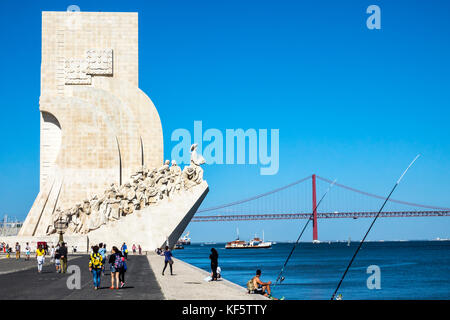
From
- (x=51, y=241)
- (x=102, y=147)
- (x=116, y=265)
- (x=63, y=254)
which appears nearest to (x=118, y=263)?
(x=116, y=265)

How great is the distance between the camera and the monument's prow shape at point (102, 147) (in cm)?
2722

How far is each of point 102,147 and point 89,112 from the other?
1.68 metres

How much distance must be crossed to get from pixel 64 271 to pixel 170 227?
12228 millimetres

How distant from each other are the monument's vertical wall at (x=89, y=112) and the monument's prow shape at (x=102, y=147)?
4 cm

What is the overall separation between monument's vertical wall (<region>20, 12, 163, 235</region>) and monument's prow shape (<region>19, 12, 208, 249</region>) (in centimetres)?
4

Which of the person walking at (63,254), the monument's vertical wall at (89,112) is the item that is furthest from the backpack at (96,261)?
the monument's vertical wall at (89,112)

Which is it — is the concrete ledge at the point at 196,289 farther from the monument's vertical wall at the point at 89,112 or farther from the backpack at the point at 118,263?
the monument's vertical wall at the point at 89,112

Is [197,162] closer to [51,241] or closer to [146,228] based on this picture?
[146,228]

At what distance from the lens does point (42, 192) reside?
29859 millimetres

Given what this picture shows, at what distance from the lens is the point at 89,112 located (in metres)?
30.3

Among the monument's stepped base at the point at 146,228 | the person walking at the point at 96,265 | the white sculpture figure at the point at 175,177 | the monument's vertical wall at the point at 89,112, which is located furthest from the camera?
the monument's vertical wall at the point at 89,112

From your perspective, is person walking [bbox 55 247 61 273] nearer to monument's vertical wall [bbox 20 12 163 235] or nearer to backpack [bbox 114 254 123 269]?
backpack [bbox 114 254 123 269]
